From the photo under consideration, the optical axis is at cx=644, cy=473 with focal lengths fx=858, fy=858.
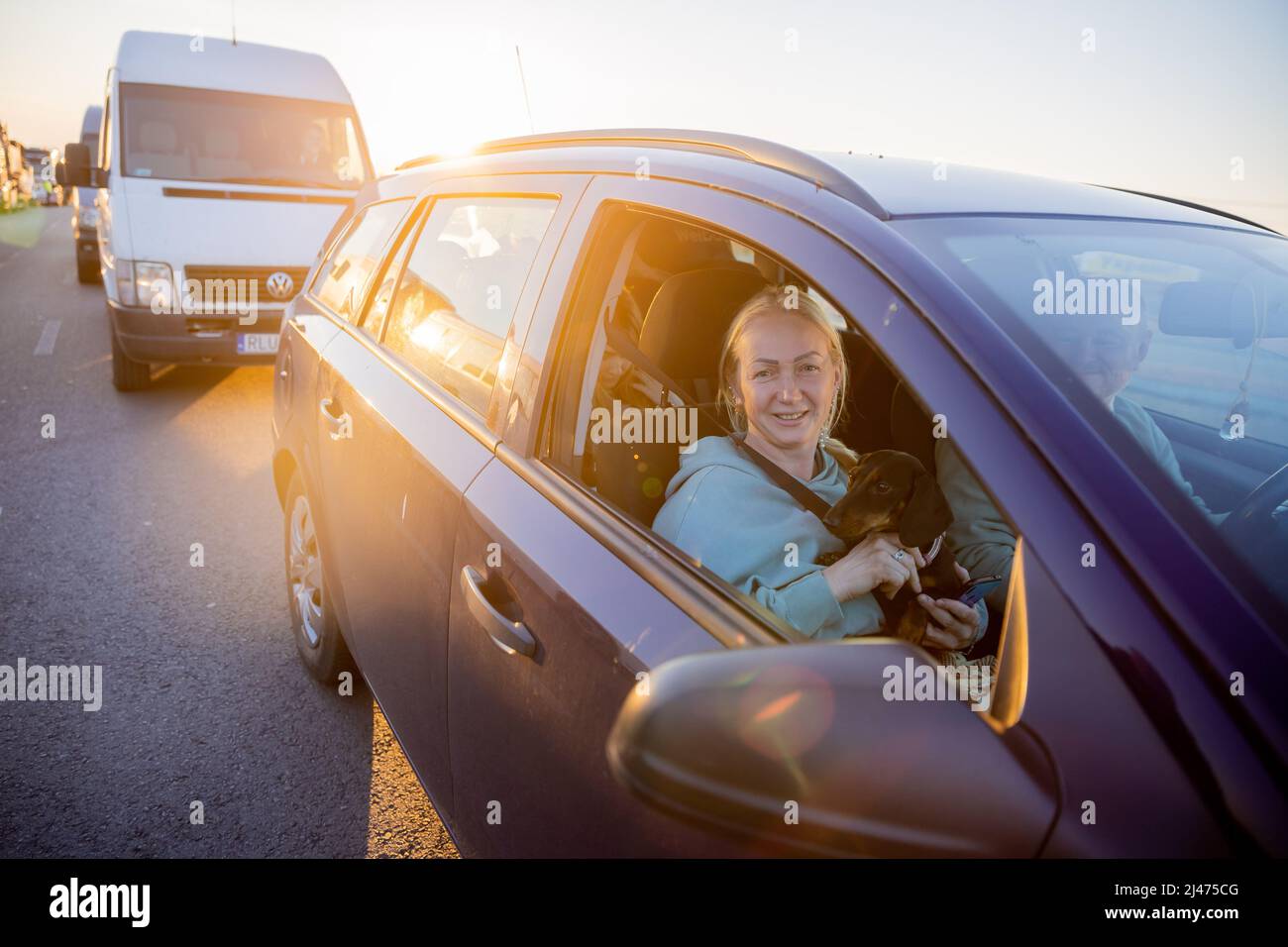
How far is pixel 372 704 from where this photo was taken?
3.20 m

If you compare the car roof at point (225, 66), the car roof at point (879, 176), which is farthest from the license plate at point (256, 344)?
the car roof at point (879, 176)

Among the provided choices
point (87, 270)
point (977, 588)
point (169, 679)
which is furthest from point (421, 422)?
point (87, 270)

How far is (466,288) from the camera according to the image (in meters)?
2.30

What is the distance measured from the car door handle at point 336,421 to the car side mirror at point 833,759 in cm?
190

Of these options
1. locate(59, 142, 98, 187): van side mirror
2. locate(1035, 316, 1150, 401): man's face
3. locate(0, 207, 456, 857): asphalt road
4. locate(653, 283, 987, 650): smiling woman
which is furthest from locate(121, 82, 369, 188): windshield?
locate(1035, 316, 1150, 401): man's face

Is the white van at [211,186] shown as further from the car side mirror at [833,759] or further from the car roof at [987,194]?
the car side mirror at [833,759]

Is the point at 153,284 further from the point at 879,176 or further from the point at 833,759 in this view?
the point at 833,759

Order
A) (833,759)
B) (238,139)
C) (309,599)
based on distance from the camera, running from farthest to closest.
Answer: (238,139) → (309,599) → (833,759)

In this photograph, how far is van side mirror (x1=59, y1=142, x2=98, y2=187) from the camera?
734 cm

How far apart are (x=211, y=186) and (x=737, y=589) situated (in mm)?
7284

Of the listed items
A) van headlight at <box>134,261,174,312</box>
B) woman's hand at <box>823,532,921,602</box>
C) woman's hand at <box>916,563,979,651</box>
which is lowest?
woman's hand at <box>916,563,979,651</box>

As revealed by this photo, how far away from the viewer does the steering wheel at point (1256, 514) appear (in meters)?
1.09

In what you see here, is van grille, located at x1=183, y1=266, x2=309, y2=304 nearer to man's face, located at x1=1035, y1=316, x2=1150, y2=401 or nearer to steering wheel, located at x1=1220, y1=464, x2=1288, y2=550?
man's face, located at x1=1035, y1=316, x2=1150, y2=401
